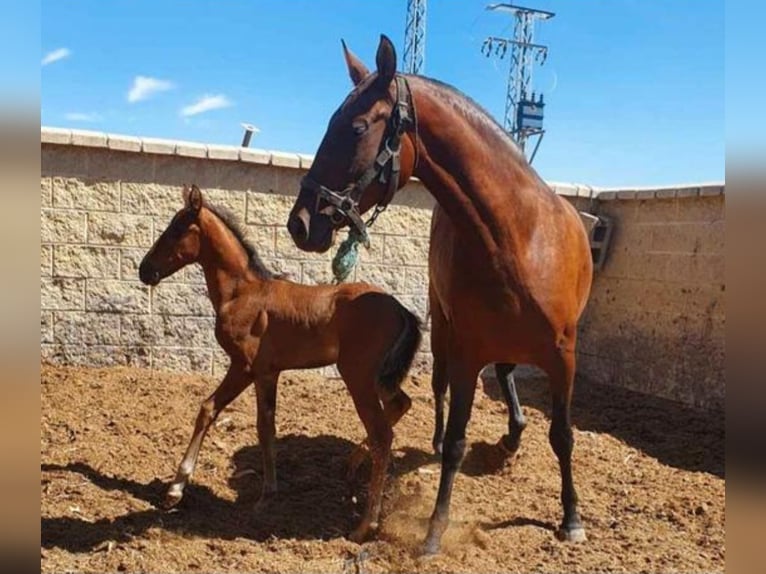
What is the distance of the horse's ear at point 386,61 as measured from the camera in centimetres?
299

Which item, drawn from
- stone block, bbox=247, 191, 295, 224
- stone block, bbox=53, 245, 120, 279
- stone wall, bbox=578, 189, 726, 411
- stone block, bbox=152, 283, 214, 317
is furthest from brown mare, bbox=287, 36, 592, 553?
stone block, bbox=53, 245, 120, 279

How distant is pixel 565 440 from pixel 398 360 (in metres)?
0.98

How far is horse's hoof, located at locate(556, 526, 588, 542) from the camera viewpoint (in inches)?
142

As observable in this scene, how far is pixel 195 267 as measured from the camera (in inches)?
245

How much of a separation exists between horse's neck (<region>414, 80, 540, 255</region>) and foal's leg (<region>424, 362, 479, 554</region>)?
68 cm

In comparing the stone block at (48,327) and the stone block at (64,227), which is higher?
the stone block at (64,227)

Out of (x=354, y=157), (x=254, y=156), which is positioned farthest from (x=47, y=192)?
(x=354, y=157)

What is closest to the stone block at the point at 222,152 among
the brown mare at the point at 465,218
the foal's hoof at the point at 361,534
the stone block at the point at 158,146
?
the stone block at the point at 158,146

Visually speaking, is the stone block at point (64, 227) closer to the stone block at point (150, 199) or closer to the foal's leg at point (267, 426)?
the stone block at point (150, 199)

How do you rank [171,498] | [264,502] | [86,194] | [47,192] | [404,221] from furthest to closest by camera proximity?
[404,221], [86,194], [47,192], [264,502], [171,498]

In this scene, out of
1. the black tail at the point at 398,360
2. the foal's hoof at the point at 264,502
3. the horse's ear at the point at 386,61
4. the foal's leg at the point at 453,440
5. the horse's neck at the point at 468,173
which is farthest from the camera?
the foal's hoof at the point at 264,502

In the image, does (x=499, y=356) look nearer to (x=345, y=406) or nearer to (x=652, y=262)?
(x=345, y=406)

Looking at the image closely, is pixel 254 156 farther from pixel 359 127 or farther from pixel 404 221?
pixel 359 127

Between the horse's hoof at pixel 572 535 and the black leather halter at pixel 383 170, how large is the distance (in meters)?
1.95
